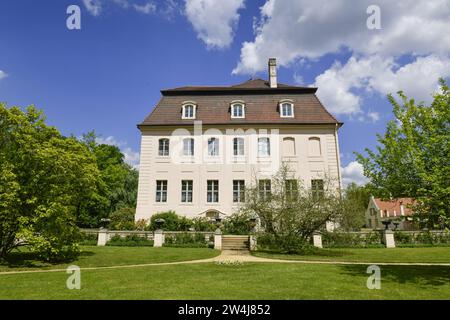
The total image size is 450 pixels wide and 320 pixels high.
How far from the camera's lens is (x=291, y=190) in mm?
17109

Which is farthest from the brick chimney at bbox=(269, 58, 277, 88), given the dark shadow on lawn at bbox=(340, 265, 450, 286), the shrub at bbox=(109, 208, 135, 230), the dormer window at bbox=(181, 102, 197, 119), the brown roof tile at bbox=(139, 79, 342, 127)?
the dark shadow on lawn at bbox=(340, 265, 450, 286)

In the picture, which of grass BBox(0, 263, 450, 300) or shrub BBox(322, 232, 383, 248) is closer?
grass BBox(0, 263, 450, 300)

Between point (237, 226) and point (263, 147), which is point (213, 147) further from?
point (237, 226)

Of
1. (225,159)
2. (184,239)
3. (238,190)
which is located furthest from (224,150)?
(184,239)

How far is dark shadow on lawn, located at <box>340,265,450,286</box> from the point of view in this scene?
8.95 meters

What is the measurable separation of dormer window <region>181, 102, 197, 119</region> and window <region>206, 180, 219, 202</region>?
243 inches

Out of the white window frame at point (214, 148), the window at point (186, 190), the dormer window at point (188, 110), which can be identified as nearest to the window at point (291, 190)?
the white window frame at point (214, 148)

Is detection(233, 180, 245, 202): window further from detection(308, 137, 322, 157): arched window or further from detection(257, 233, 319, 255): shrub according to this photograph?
detection(257, 233, 319, 255): shrub

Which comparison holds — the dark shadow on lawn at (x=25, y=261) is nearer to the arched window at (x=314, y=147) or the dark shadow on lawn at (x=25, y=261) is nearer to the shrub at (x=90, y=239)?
the shrub at (x=90, y=239)
